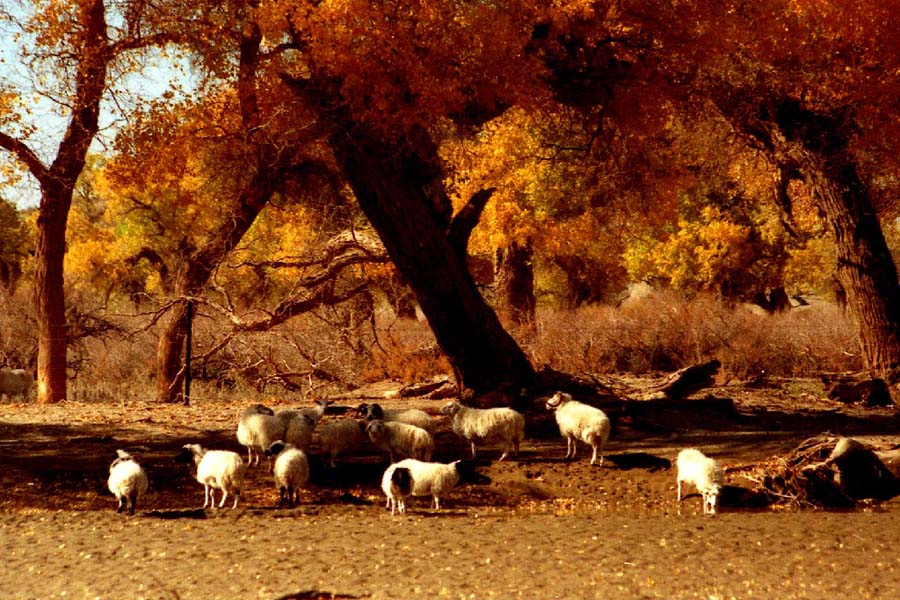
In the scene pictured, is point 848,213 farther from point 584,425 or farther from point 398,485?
point 398,485

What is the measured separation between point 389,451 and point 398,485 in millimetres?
1731

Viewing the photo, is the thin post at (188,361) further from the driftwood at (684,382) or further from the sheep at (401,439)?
the sheep at (401,439)

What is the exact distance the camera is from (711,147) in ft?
73.3

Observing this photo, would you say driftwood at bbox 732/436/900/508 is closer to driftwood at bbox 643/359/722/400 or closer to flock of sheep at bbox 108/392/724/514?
flock of sheep at bbox 108/392/724/514

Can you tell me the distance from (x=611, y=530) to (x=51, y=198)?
1477cm

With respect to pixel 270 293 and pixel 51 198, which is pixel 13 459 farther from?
pixel 270 293

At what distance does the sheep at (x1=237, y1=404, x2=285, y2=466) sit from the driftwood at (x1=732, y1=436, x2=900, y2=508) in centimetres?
538

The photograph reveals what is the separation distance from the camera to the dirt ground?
7.64 meters

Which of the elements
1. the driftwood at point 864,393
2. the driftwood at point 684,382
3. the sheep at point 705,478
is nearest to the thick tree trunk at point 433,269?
the driftwood at point 684,382

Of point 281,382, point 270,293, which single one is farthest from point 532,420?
point 270,293

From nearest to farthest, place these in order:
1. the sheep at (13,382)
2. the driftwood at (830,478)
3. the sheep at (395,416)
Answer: the driftwood at (830,478) → the sheep at (395,416) → the sheep at (13,382)

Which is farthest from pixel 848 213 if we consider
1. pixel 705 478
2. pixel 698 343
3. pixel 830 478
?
pixel 705 478

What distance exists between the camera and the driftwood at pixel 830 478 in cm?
1107

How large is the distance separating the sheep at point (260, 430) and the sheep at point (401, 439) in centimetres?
116
